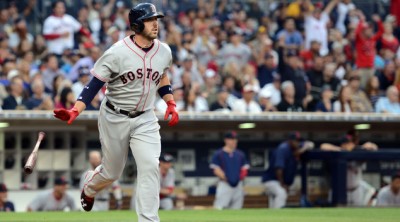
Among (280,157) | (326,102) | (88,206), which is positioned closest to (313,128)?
(326,102)

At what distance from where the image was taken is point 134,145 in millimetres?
8742

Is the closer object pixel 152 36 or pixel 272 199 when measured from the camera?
pixel 152 36

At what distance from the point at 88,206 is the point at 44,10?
34.2 feet

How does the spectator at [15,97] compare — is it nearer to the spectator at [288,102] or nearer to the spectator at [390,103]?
the spectator at [288,102]

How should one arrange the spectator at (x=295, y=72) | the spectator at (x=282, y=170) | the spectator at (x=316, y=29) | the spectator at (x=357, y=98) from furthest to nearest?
the spectator at (x=316, y=29)
the spectator at (x=295, y=72)
the spectator at (x=357, y=98)
the spectator at (x=282, y=170)

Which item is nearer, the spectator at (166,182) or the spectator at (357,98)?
the spectator at (166,182)

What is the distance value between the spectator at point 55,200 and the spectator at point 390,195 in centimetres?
428

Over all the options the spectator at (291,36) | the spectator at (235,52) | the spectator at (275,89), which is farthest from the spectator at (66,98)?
the spectator at (291,36)

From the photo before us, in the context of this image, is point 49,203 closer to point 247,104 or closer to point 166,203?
point 166,203

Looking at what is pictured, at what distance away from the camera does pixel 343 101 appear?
Result: 17.1 metres

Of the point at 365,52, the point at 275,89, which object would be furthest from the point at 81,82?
the point at 365,52

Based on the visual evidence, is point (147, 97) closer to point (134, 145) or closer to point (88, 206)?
point (134, 145)

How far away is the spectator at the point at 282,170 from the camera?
52.5ft

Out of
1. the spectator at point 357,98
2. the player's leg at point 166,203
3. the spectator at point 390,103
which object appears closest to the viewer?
the player's leg at point 166,203
